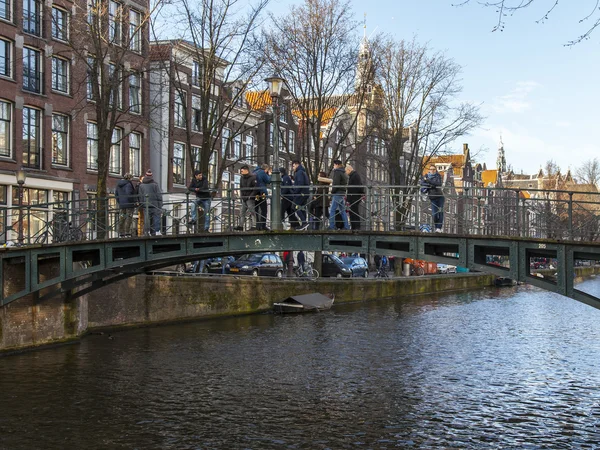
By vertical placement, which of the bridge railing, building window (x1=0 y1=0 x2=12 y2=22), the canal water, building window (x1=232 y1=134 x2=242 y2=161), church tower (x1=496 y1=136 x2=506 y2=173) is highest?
church tower (x1=496 y1=136 x2=506 y2=173)

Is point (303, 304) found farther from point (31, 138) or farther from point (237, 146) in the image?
point (237, 146)

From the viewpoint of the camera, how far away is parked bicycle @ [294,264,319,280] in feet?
112

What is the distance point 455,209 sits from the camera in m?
17.1

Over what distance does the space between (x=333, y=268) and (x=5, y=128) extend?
17.9 meters

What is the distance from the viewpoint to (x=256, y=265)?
3509 centimetres

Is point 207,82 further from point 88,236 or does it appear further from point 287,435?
point 287,435

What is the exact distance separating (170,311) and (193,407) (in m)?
11.3

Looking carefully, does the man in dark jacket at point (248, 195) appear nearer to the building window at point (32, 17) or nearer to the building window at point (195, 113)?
the building window at point (32, 17)

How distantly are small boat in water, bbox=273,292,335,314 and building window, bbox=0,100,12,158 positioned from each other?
11.3 meters

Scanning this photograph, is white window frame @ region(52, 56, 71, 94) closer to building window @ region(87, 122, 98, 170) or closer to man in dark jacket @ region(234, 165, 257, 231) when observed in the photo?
building window @ region(87, 122, 98, 170)

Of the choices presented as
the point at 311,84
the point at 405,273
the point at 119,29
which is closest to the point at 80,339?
the point at 119,29

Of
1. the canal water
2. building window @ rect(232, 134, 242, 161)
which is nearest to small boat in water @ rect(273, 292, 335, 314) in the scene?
the canal water

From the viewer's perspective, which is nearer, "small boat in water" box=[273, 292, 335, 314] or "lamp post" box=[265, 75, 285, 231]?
"lamp post" box=[265, 75, 285, 231]

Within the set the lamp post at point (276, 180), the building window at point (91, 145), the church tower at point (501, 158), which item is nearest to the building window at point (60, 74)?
the building window at point (91, 145)
